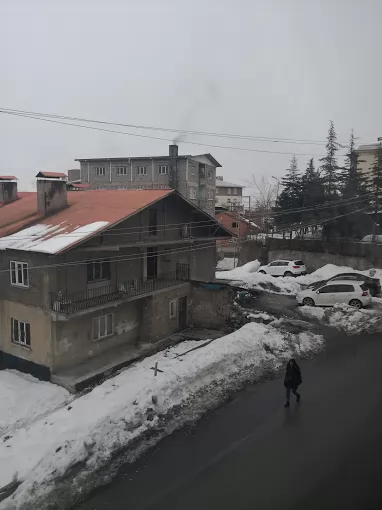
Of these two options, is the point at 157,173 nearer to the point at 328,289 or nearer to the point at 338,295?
the point at 328,289

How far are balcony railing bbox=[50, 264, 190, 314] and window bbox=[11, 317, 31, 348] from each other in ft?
7.45

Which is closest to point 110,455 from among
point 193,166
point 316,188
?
point 316,188

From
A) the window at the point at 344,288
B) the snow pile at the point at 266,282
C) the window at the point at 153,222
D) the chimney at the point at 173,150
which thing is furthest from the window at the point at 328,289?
the chimney at the point at 173,150

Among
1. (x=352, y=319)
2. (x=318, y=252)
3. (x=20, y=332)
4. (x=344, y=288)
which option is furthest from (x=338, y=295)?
(x=20, y=332)

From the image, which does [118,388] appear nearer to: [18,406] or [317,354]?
[18,406]

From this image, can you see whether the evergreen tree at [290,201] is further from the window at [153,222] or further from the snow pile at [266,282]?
the window at [153,222]

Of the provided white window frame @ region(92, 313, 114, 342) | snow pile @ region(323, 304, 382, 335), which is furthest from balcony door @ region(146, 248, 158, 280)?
snow pile @ region(323, 304, 382, 335)

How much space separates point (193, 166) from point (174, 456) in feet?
160

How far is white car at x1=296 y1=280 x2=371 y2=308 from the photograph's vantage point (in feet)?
78.5

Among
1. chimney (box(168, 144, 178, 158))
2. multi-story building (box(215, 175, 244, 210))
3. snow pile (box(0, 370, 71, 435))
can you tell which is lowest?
snow pile (box(0, 370, 71, 435))

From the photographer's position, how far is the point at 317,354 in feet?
57.5

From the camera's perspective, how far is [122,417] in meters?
12.1

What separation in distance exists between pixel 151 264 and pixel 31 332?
7.22 metres

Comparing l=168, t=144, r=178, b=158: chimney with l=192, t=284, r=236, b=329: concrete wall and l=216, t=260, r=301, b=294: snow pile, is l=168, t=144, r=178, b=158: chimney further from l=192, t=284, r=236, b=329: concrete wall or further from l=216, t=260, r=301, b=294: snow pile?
l=192, t=284, r=236, b=329: concrete wall
